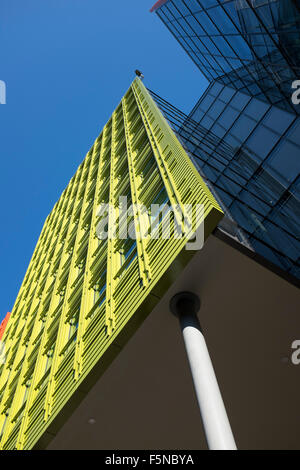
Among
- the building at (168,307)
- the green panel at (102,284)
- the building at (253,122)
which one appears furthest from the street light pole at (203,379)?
the building at (253,122)

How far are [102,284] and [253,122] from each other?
1165cm

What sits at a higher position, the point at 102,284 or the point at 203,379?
the point at 102,284

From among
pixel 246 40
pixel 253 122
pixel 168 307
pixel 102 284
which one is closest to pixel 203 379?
pixel 168 307

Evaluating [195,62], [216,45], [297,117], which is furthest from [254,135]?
[195,62]

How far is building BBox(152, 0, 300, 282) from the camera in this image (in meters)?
14.0

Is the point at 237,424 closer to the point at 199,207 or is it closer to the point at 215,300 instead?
the point at 215,300

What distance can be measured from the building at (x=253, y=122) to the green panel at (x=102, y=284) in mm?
1976

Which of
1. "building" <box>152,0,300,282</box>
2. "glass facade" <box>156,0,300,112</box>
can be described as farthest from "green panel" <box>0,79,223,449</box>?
"glass facade" <box>156,0,300,112</box>

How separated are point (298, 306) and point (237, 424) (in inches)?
175

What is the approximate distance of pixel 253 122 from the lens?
2019 cm

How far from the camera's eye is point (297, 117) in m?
16.5

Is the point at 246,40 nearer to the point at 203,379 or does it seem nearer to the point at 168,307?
the point at 168,307

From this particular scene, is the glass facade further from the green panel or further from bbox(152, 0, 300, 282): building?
the green panel

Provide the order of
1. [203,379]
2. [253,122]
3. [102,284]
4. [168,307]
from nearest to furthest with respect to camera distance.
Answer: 1. [203,379]
2. [168,307]
3. [102,284]
4. [253,122]
